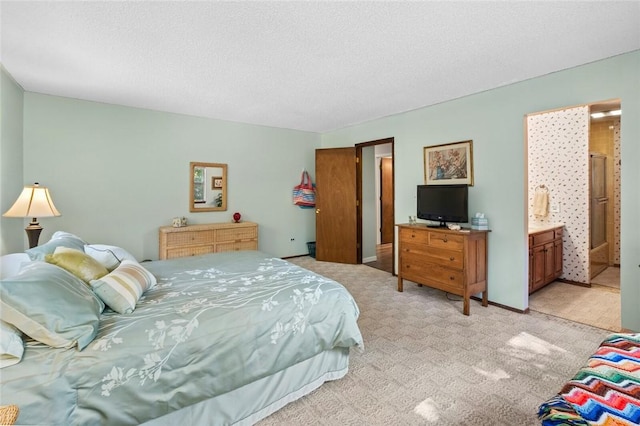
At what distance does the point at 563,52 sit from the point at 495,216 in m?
1.73

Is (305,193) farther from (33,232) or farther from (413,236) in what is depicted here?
(33,232)

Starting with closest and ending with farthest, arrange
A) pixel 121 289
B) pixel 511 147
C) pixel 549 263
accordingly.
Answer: pixel 121 289 → pixel 511 147 → pixel 549 263

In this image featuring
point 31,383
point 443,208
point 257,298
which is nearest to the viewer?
point 31,383

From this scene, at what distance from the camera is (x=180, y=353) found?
4.83ft

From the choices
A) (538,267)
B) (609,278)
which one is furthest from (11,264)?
(609,278)

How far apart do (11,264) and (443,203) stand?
13.2 feet

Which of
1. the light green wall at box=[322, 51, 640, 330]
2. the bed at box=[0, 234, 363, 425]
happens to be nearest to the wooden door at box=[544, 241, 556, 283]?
the light green wall at box=[322, 51, 640, 330]

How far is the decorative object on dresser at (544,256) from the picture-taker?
3758 millimetres

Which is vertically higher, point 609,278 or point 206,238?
point 206,238

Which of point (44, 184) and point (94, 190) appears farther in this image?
point (94, 190)

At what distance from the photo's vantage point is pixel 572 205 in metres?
4.32

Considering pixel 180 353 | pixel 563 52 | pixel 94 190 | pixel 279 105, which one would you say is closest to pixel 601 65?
pixel 563 52

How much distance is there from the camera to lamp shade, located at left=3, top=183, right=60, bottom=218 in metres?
2.71

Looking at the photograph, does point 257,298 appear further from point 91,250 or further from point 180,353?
point 91,250
